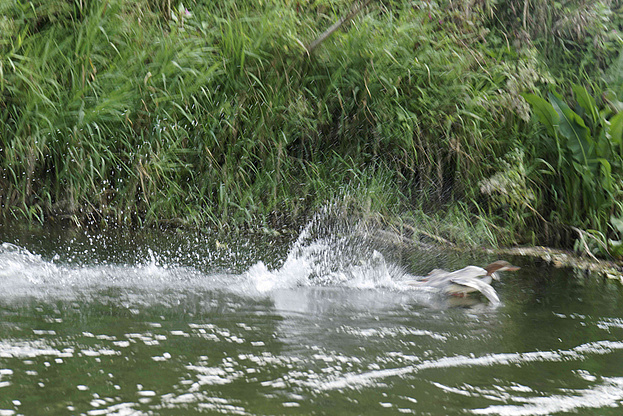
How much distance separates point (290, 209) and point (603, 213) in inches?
116

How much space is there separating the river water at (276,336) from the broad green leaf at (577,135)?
5.02ft

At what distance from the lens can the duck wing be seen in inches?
175

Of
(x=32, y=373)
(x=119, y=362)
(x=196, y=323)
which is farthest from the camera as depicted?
(x=196, y=323)

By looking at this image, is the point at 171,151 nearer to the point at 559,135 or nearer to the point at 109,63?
the point at 109,63

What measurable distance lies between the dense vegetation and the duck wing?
202 cm

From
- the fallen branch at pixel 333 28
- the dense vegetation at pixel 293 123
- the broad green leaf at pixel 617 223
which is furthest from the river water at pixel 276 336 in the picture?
the fallen branch at pixel 333 28

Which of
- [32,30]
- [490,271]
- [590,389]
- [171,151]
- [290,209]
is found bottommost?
[590,389]

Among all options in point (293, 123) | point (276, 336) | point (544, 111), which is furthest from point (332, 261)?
point (544, 111)

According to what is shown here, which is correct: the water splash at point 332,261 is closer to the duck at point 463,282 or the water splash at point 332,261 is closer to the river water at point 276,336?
the river water at point 276,336

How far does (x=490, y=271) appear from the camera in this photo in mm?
4914

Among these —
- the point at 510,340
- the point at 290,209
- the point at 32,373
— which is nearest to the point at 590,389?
the point at 510,340

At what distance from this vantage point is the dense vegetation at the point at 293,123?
571 centimetres

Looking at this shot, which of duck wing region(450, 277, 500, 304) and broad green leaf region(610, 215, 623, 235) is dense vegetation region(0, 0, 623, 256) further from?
duck wing region(450, 277, 500, 304)

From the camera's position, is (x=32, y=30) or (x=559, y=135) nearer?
(x=32, y=30)
